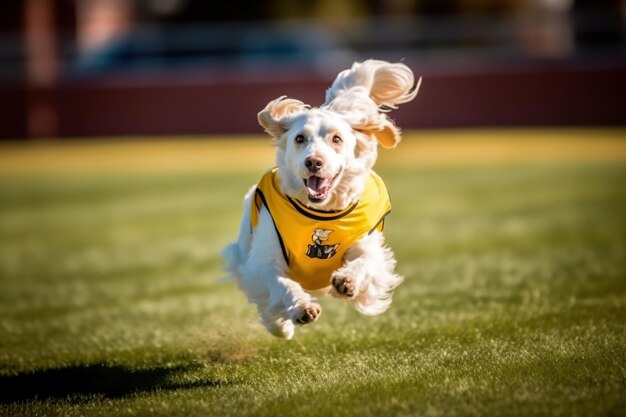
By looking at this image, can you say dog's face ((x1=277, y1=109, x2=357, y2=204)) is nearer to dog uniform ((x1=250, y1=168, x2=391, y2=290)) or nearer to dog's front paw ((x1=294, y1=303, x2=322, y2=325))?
dog uniform ((x1=250, y1=168, x2=391, y2=290))

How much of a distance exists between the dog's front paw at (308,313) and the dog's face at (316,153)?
735 millimetres

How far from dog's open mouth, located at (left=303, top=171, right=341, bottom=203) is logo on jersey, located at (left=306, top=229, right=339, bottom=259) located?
1.05ft

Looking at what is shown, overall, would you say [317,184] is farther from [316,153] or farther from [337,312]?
[337,312]

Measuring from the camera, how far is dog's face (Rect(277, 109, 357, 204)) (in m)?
6.21

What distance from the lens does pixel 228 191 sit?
61.7 ft

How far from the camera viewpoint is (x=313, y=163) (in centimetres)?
614

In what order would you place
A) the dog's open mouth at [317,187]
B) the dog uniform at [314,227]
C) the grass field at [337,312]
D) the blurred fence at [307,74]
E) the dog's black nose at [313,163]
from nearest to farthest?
the grass field at [337,312] < the dog's black nose at [313,163] < the dog's open mouth at [317,187] < the dog uniform at [314,227] < the blurred fence at [307,74]

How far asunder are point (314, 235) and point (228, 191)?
1241 cm

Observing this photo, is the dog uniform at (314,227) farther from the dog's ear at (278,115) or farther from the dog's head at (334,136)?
the dog's ear at (278,115)

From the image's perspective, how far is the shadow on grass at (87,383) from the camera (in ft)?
20.0

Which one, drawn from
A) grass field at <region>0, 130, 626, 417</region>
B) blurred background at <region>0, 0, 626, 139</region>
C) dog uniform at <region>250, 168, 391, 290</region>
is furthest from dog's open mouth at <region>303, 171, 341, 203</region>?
blurred background at <region>0, 0, 626, 139</region>

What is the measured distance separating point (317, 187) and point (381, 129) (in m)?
0.86

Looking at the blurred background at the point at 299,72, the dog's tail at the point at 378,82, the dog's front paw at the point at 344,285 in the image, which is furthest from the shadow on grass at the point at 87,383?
the blurred background at the point at 299,72

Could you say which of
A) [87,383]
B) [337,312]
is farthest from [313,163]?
[337,312]
